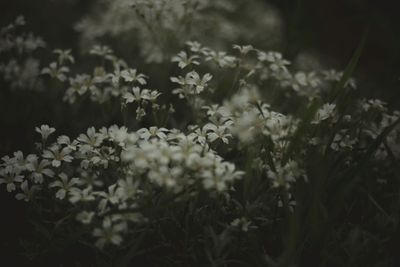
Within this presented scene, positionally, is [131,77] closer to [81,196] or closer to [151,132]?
[151,132]

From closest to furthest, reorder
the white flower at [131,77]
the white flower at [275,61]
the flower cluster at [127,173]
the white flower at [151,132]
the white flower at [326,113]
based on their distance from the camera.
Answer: the flower cluster at [127,173], the white flower at [151,132], the white flower at [326,113], the white flower at [131,77], the white flower at [275,61]

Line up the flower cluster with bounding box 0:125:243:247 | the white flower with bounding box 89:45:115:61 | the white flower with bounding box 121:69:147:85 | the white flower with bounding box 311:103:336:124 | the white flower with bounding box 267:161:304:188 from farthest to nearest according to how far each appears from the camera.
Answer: the white flower with bounding box 89:45:115:61 < the white flower with bounding box 121:69:147:85 < the white flower with bounding box 311:103:336:124 < the white flower with bounding box 267:161:304:188 < the flower cluster with bounding box 0:125:243:247

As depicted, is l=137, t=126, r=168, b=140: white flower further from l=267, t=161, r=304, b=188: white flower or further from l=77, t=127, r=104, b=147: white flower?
l=267, t=161, r=304, b=188: white flower

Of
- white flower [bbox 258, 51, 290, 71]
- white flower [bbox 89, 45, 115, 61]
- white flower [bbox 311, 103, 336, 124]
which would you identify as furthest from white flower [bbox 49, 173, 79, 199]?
white flower [bbox 258, 51, 290, 71]

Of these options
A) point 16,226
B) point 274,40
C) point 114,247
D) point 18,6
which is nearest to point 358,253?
point 114,247

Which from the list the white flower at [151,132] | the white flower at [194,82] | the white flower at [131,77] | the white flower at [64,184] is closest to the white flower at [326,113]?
the white flower at [194,82]

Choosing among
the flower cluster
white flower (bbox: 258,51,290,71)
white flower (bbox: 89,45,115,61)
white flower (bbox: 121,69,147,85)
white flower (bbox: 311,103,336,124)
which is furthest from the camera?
white flower (bbox: 89,45,115,61)

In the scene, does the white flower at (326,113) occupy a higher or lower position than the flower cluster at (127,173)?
higher

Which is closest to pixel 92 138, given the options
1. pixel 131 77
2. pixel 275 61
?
pixel 131 77

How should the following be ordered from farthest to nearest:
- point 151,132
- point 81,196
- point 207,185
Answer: point 151,132, point 81,196, point 207,185

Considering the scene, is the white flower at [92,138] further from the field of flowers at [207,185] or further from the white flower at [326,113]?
the white flower at [326,113]

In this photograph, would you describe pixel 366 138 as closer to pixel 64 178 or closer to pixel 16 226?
pixel 64 178
